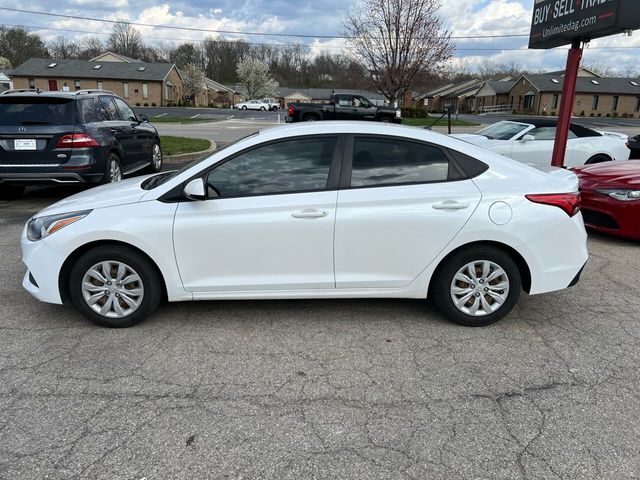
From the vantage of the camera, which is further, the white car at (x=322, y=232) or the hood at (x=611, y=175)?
the hood at (x=611, y=175)

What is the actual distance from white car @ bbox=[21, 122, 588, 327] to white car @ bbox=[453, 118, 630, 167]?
20.8ft

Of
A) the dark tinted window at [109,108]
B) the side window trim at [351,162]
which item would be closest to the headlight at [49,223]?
the side window trim at [351,162]

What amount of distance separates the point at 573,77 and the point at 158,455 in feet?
27.2

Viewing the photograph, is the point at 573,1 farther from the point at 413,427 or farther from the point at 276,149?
the point at 413,427

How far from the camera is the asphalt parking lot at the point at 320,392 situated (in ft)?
7.84

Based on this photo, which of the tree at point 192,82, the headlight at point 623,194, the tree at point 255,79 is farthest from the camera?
the tree at point 255,79

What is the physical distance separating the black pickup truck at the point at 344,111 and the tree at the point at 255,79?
72103 millimetres

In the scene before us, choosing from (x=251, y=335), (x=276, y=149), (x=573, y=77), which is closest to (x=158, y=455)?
(x=251, y=335)

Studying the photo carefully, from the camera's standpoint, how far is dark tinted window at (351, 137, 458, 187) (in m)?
3.69

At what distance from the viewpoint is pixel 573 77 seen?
310 inches

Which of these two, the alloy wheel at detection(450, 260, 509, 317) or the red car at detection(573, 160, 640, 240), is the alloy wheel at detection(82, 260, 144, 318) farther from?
the red car at detection(573, 160, 640, 240)

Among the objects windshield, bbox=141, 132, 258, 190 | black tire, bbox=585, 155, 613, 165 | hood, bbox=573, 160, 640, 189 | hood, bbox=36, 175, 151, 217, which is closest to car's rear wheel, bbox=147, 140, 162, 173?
windshield, bbox=141, 132, 258, 190

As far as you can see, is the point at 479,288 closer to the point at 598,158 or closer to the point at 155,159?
the point at 598,158

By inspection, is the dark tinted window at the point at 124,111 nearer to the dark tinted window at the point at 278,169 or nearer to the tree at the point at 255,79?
the dark tinted window at the point at 278,169
